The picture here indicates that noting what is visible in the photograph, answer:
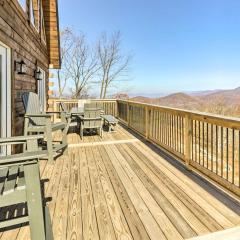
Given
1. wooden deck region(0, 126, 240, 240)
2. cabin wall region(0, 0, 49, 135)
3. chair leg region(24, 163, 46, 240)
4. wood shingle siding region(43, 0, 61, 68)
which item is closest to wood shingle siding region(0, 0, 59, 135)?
cabin wall region(0, 0, 49, 135)

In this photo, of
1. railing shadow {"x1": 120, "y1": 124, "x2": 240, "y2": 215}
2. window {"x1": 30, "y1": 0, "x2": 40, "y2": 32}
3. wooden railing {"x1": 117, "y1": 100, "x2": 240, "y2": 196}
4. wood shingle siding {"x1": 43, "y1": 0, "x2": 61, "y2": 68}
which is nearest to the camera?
railing shadow {"x1": 120, "y1": 124, "x2": 240, "y2": 215}

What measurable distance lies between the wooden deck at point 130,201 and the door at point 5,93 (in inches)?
33.7

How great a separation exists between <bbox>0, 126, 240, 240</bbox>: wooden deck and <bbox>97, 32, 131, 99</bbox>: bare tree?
45.9ft

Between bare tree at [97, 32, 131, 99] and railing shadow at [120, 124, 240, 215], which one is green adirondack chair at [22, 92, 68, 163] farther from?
bare tree at [97, 32, 131, 99]

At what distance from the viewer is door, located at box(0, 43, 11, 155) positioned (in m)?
3.38

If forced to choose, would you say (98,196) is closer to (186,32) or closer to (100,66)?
(100,66)

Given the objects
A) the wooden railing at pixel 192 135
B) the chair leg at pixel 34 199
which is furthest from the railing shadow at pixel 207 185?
the chair leg at pixel 34 199

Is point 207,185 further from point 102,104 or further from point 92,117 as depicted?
point 102,104

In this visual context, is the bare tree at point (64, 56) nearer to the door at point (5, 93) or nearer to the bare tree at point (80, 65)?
the bare tree at point (80, 65)

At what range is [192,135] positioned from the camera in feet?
11.6

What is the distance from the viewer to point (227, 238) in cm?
189

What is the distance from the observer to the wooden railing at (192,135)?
9.00 feet

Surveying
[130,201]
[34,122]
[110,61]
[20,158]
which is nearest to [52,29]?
[34,122]

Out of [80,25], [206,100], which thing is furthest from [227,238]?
[80,25]
